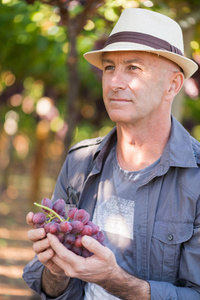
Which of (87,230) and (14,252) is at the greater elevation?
(87,230)

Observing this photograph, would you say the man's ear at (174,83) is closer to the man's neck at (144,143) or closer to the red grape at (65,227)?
the man's neck at (144,143)

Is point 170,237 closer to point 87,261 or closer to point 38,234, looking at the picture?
point 87,261

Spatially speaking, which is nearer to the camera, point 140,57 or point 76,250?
point 76,250

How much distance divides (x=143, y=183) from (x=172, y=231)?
0.30 m

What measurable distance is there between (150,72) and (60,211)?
0.90 m

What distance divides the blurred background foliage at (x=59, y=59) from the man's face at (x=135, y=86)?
1.55m

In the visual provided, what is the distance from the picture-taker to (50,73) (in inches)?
401

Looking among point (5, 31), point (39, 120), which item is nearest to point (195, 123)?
point (39, 120)

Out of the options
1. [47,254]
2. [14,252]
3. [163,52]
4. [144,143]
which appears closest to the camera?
[47,254]

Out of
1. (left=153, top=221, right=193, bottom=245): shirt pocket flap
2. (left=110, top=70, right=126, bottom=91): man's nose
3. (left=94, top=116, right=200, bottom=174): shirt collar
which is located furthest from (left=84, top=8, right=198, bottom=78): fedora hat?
(left=153, top=221, right=193, bottom=245): shirt pocket flap

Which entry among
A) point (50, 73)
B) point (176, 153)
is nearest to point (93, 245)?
point (176, 153)

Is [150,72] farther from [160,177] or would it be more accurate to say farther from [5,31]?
[5,31]

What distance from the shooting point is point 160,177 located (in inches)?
92.7

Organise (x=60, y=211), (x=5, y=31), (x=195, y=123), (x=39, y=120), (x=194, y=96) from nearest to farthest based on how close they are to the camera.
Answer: (x=60, y=211) < (x=194, y=96) < (x=5, y=31) < (x=39, y=120) < (x=195, y=123)
